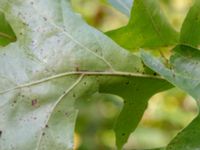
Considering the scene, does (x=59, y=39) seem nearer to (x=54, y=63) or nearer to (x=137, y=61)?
(x=54, y=63)

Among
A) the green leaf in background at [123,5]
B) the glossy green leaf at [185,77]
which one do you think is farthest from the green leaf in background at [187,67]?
the green leaf in background at [123,5]

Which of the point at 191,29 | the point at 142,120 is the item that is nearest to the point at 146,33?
the point at 191,29

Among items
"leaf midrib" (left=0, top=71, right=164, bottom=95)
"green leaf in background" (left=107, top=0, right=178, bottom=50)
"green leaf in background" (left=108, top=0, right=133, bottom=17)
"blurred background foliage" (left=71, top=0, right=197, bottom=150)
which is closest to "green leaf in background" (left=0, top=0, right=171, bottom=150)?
"leaf midrib" (left=0, top=71, right=164, bottom=95)

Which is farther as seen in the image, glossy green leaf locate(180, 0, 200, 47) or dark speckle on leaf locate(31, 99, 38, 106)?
glossy green leaf locate(180, 0, 200, 47)

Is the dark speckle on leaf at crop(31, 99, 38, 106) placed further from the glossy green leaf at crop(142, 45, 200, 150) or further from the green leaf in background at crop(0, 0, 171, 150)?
the glossy green leaf at crop(142, 45, 200, 150)

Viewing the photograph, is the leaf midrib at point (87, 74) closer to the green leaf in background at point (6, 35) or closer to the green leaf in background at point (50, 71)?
the green leaf in background at point (50, 71)

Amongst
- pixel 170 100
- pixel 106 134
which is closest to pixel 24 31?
pixel 106 134
